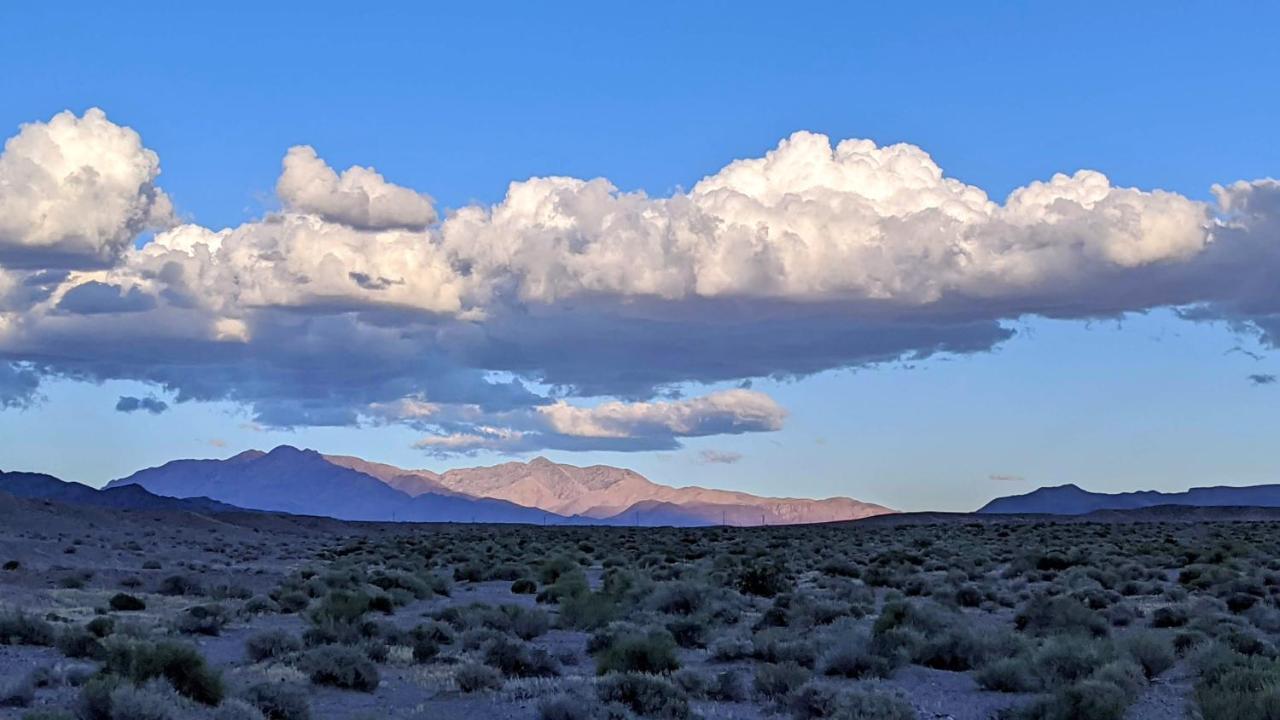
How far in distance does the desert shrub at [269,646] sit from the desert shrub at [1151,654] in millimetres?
14167

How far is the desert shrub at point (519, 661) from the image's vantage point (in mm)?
22766

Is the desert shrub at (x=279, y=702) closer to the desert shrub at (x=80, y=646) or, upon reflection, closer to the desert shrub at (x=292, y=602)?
the desert shrub at (x=80, y=646)

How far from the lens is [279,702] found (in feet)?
58.3

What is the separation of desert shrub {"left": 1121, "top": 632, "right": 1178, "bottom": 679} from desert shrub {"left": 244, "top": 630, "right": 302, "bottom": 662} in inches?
558

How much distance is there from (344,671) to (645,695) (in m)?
5.19

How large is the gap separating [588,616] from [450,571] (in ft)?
86.0

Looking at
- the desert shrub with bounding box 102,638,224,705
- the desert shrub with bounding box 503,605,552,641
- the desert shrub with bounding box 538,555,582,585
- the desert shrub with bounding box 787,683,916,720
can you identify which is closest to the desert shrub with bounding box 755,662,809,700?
the desert shrub with bounding box 787,683,916,720

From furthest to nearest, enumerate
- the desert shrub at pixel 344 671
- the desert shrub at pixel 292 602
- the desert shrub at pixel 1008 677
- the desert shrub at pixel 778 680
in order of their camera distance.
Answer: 1. the desert shrub at pixel 292 602
2. the desert shrub at pixel 1008 677
3. the desert shrub at pixel 344 671
4. the desert shrub at pixel 778 680

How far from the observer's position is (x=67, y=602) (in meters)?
35.2

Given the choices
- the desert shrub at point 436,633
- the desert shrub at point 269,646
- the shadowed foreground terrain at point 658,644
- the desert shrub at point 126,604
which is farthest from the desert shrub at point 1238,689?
the desert shrub at point 126,604

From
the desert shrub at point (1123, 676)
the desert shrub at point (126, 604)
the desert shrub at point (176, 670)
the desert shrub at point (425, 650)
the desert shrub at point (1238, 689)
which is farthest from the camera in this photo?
the desert shrub at point (126, 604)

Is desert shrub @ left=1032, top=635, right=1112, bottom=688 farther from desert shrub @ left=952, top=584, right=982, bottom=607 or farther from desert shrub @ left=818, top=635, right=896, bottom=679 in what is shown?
desert shrub @ left=952, top=584, right=982, bottom=607

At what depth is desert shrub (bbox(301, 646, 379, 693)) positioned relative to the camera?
69.2 ft

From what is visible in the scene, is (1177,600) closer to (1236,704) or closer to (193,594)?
(1236,704)
